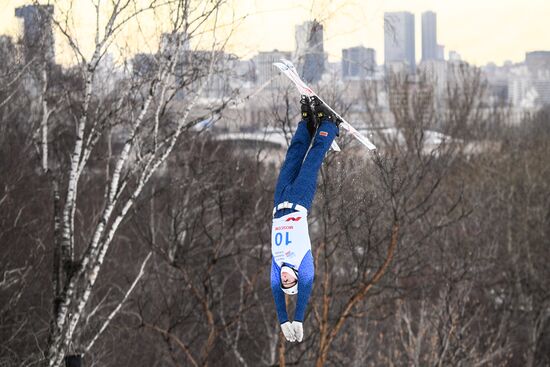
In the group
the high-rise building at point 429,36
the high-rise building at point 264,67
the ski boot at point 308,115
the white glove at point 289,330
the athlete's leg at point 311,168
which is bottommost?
the white glove at point 289,330

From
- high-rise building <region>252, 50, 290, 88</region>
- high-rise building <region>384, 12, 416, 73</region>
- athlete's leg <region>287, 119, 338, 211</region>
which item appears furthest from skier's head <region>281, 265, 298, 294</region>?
high-rise building <region>252, 50, 290, 88</region>

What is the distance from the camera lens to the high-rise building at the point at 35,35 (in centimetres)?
1409

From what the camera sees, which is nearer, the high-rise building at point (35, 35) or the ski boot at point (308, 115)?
the ski boot at point (308, 115)

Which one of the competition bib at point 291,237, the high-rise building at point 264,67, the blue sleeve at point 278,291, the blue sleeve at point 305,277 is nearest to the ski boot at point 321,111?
the competition bib at point 291,237

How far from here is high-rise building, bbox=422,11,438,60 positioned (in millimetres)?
62509

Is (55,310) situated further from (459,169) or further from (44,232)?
(459,169)

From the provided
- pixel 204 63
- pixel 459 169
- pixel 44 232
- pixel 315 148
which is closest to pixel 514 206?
pixel 459 169

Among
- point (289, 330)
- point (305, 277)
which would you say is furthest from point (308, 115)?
point (289, 330)

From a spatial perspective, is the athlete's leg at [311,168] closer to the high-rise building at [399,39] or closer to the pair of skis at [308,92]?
the pair of skis at [308,92]

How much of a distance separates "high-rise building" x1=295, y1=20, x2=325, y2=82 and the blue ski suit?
4839 millimetres

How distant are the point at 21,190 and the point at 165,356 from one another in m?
5.22

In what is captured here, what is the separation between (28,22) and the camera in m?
16.6

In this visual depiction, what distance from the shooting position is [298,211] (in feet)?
19.7

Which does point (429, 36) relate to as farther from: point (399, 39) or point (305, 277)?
point (305, 277)
